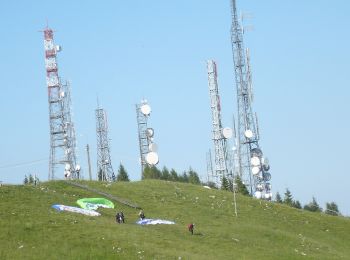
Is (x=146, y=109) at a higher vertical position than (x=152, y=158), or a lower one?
higher

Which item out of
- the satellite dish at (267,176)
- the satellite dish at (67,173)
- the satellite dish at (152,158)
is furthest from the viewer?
the satellite dish at (67,173)

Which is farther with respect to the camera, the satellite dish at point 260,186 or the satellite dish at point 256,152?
the satellite dish at point 260,186

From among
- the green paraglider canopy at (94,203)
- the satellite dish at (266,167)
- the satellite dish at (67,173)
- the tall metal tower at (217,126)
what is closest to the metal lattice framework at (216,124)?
the tall metal tower at (217,126)

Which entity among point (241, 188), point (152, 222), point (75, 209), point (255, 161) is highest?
point (255, 161)

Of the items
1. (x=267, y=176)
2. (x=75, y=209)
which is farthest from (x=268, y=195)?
(x=75, y=209)

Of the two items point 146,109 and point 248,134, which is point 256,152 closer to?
point 248,134

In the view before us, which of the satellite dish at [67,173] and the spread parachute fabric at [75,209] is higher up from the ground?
the satellite dish at [67,173]

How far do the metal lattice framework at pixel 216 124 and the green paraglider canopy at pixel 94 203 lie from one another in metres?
58.4

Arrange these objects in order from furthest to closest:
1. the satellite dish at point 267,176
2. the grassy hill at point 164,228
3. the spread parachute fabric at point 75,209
Answer: the satellite dish at point 267,176 → the spread parachute fabric at point 75,209 → the grassy hill at point 164,228

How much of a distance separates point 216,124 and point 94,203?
204 ft

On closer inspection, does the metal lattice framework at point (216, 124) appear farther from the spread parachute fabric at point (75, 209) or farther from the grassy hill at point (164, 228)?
the spread parachute fabric at point (75, 209)

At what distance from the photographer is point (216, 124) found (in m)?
122

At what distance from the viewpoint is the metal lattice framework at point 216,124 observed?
121 m

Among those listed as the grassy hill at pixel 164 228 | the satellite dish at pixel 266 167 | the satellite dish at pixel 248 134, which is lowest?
the grassy hill at pixel 164 228
